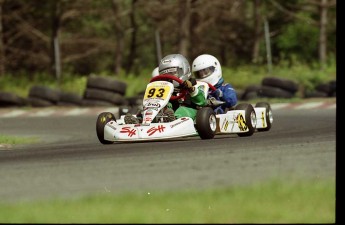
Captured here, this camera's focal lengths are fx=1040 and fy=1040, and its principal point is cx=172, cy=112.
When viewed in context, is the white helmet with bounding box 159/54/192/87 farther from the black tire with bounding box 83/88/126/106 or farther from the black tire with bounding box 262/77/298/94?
the black tire with bounding box 83/88/126/106

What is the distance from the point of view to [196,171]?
28.6 ft

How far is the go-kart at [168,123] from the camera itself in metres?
12.3

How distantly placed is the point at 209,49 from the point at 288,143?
Answer: 3238cm

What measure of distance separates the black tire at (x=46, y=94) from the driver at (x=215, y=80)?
10.1 metres

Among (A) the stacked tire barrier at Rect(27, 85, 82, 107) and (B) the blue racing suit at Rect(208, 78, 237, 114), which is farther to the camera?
(A) the stacked tire barrier at Rect(27, 85, 82, 107)

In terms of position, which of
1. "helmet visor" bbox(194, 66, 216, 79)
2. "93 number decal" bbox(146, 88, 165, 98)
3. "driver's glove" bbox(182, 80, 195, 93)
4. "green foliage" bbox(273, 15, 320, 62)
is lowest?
"93 number decal" bbox(146, 88, 165, 98)

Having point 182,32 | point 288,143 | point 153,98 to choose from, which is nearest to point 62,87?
point 182,32

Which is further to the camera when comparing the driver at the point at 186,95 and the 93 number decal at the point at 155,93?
the driver at the point at 186,95

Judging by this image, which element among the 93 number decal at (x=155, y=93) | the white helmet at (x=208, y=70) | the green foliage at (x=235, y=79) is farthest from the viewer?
the green foliage at (x=235, y=79)

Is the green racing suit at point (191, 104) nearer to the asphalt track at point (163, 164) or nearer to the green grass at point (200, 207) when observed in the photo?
the asphalt track at point (163, 164)

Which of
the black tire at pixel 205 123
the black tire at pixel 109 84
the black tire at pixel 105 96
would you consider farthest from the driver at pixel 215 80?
the black tire at pixel 105 96

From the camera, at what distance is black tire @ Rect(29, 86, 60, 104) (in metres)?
23.5

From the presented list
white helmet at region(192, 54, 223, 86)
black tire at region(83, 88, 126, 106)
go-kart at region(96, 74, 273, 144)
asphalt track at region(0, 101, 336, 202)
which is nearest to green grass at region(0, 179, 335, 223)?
asphalt track at region(0, 101, 336, 202)

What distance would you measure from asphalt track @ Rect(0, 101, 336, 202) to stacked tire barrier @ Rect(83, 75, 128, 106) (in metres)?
8.11
